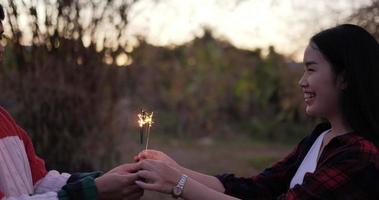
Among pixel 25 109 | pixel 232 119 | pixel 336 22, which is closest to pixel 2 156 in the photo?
pixel 25 109

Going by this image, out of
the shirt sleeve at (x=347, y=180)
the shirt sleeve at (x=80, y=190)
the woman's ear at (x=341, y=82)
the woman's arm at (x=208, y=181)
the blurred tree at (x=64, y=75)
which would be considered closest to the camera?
the shirt sleeve at (x=347, y=180)

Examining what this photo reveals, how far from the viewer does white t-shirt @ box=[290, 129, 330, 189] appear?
262 centimetres

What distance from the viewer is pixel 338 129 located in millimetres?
2578

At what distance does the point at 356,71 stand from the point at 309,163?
463 mm

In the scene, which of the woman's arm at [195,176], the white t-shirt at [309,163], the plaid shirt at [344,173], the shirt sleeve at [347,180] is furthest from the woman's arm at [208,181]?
the shirt sleeve at [347,180]

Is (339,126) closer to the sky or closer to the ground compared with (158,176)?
closer to the sky

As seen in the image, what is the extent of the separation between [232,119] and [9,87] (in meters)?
7.76

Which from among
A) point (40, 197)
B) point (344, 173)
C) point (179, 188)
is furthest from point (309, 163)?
point (40, 197)

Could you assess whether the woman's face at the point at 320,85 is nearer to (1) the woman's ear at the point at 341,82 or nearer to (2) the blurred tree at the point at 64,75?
(1) the woman's ear at the point at 341,82

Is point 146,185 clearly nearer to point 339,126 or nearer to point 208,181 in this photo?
point 208,181

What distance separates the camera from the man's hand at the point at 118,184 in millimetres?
2855

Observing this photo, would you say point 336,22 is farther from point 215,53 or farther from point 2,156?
point 215,53

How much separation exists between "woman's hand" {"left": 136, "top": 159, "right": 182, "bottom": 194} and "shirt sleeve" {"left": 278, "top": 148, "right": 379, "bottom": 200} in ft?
1.72

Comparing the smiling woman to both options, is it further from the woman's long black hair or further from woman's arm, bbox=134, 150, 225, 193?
woman's arm, bbox=134, 150, 225, 193
